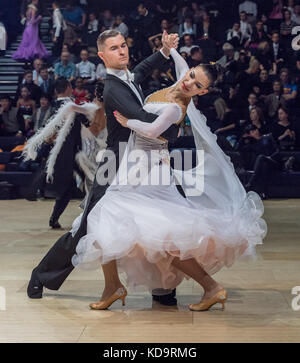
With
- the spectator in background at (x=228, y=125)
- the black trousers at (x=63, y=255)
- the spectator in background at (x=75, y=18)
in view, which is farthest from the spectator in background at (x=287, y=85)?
the black trousers at (x=63, y=255)

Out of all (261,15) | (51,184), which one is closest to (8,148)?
(51,184)

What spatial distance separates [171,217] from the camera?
414 centimetres

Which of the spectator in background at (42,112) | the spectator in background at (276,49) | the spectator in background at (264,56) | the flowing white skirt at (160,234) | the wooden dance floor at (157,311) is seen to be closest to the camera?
the wooden dance floor at (157,311)

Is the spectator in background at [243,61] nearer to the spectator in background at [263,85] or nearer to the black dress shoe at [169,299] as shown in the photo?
the spectator in background at [263,85]

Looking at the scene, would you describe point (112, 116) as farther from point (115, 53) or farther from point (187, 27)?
point (187, 27)

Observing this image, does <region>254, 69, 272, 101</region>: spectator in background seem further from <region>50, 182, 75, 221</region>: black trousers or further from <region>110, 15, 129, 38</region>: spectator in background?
<region>50, 182, 75, 221</region>: black trousers

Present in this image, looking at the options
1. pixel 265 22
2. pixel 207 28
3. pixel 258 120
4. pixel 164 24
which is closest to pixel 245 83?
pixel 258 120

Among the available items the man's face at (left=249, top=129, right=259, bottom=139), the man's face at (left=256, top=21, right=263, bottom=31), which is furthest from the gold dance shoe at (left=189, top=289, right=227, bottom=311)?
the man's face at (left=256, top=21, right=263, bottom=31)

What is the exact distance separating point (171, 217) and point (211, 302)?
57 centimetres

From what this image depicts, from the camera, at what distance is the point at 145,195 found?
4266 millimetres

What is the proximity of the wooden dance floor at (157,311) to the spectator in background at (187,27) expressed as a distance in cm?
712

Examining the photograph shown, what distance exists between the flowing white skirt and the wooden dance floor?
27cm

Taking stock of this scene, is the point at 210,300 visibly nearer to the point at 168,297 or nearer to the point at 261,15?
the point at 168,297

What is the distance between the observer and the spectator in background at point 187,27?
41.9ft
